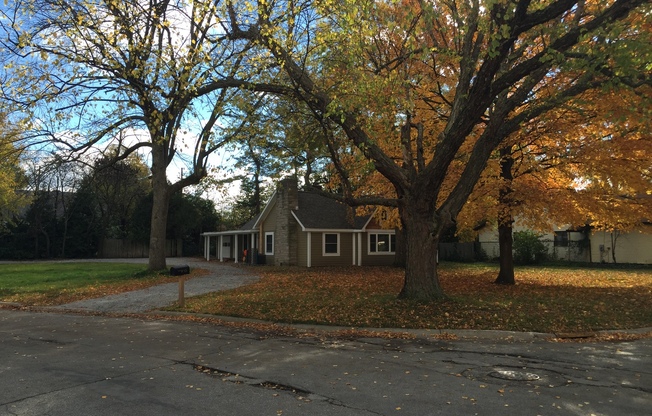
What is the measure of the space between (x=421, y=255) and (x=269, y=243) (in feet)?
71.2

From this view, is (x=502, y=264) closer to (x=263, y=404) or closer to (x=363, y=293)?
(x=363, y=293)

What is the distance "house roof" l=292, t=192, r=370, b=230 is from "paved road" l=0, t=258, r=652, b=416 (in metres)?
20.2

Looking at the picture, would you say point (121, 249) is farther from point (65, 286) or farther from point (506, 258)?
point (506, 258)

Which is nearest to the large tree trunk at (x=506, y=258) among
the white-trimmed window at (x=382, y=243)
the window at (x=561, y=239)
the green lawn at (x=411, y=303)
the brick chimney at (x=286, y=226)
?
the green lawn at (x=411, y=303)

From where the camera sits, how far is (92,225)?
46781mm

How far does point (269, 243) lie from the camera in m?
32.9

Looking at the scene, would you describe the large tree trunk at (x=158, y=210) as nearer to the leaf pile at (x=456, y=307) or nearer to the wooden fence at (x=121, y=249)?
the leaf pile at (x=456, y=307)

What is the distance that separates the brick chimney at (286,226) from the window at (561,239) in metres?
18.9

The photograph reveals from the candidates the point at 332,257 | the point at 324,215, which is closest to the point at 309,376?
the point at 332,257

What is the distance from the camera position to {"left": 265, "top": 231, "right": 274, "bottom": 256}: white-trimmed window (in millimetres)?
32316

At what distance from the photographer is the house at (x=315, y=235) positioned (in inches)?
1179

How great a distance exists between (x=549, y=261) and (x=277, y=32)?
2826 centimetres

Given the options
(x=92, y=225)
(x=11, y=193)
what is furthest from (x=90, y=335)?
(x=92, y=225)

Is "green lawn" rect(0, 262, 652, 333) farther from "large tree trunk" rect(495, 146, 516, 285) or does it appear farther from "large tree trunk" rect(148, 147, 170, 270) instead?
"large tree trunk" rect(148, 147, 170, 270)
